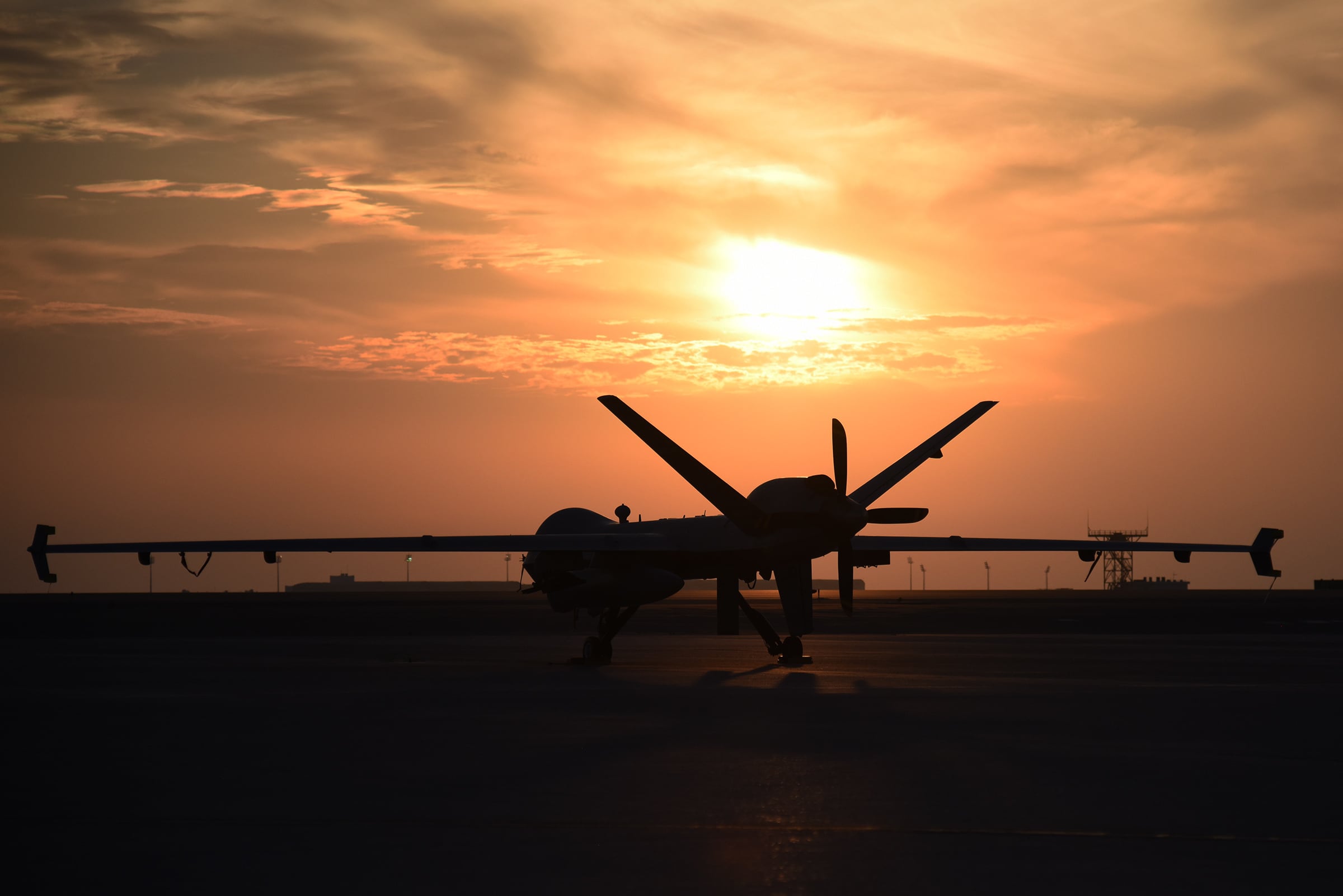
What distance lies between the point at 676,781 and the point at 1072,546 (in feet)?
81.5

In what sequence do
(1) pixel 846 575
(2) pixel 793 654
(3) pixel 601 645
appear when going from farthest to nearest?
(3) pixel 601 645, (2) pixel 793 654, (1) pixel 846 575

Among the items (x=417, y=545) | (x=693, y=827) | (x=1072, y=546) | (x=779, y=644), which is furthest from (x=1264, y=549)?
(x=693, y=827)

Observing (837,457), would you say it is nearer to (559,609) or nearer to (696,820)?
(559,609)

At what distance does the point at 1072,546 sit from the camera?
116ft

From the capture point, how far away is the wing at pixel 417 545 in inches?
1238

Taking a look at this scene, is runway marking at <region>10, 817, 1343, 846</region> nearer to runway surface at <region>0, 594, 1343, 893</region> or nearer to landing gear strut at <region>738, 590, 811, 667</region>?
runway surface at <region>0, 594, 1343, 893</region>

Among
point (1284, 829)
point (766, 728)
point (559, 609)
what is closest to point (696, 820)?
point (1284, 829)

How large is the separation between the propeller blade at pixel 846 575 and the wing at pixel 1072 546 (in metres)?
2.01

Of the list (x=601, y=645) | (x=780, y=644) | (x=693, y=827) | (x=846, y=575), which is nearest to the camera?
(x=693, y=827)

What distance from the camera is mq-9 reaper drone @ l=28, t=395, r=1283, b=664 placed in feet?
100

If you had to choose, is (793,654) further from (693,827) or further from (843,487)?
(693,827)

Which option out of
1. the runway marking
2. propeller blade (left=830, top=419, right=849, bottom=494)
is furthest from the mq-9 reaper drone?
the runway marking

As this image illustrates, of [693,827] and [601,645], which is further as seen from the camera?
[601,645]

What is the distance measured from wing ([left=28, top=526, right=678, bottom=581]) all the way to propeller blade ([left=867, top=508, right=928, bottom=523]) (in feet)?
17.5
